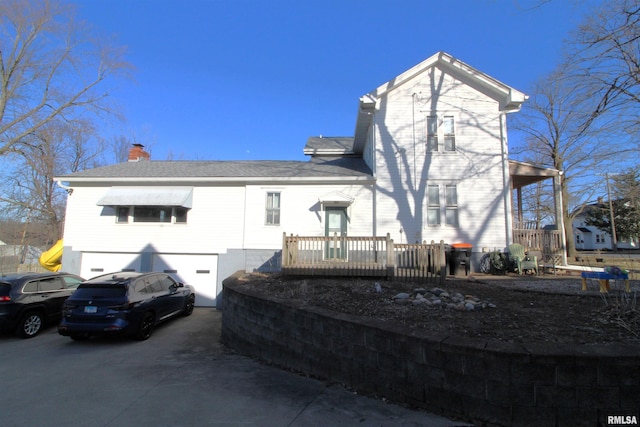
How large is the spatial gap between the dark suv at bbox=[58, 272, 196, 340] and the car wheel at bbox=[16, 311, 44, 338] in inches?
68.1

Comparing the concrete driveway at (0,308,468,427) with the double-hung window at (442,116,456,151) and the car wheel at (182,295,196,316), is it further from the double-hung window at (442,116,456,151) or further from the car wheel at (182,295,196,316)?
the double-hung window at (442,116,456,151)

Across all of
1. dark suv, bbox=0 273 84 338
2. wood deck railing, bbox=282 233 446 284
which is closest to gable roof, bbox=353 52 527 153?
wood deck railing, bbox=282 233 446 284

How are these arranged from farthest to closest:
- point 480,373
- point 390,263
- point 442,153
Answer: point 442,153, point 390,263, point 480,373

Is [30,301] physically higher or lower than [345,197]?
lower

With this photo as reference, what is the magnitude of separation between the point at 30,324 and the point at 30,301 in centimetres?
58

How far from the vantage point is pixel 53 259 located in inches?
553

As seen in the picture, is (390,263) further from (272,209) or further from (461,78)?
(461,78)

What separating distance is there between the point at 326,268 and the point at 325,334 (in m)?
4.18

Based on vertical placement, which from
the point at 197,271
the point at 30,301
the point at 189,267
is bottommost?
the point at 30,301

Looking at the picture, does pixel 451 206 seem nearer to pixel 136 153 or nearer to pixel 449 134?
pixel 449 134

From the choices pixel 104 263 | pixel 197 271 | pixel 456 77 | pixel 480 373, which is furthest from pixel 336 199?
pixel 104 263

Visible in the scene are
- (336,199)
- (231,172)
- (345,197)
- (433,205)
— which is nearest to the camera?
(336,199)

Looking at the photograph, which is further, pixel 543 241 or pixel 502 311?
pixel 543 241

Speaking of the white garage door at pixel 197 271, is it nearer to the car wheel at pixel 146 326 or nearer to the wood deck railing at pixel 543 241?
the car wheel at pixel 146 326
